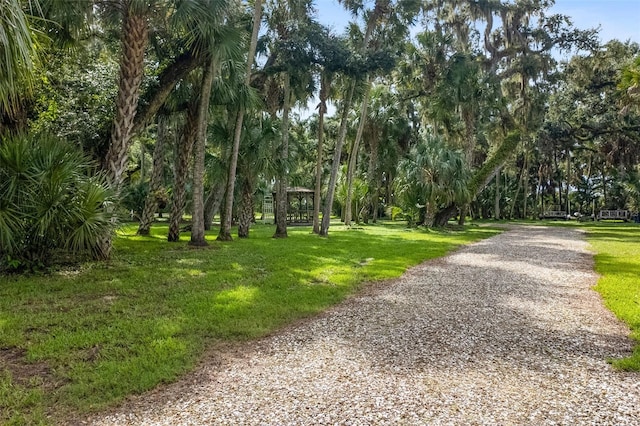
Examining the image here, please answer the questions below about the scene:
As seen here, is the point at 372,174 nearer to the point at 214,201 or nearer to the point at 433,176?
the point at 433,176

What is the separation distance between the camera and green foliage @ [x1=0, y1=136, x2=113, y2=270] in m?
7.25

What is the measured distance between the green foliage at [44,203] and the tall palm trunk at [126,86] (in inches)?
63.6

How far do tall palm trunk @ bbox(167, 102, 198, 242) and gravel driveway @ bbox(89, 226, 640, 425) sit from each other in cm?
972

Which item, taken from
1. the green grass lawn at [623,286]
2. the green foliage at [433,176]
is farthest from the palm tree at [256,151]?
the green grass lawn at [623,286]

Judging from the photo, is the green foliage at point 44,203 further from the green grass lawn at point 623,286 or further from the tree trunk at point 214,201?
the tree trunk at point 214,201

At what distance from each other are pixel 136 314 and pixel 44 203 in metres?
3.27

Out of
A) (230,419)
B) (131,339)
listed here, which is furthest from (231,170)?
(230,419)

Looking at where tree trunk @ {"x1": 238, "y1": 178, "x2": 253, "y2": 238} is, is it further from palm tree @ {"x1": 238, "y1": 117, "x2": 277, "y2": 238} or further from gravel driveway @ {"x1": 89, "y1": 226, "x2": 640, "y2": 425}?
gravel driveway @ {"x1": 89, "y1": 226, "x2": 640, "y2": 425}

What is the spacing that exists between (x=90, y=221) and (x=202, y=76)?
7410 mm

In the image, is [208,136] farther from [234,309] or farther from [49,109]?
[234,309]

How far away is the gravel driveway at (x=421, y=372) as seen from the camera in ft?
10.4

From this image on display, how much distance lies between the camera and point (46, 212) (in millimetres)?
7348

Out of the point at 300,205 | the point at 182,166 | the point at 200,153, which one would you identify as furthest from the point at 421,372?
the point at 300,205

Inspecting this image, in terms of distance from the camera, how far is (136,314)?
5.64 metres
